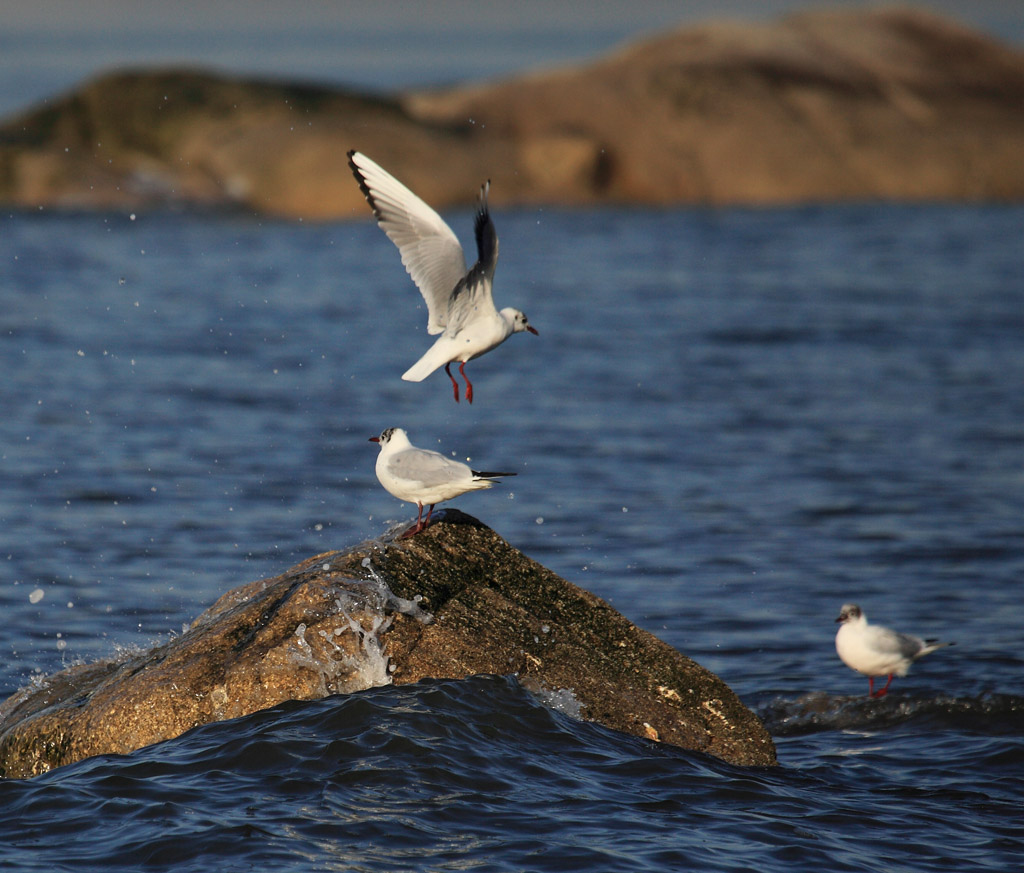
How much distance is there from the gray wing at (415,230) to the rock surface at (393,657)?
1.47m

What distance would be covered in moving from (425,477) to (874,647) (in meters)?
3.34

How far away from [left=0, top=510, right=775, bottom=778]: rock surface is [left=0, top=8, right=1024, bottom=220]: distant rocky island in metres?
26.9

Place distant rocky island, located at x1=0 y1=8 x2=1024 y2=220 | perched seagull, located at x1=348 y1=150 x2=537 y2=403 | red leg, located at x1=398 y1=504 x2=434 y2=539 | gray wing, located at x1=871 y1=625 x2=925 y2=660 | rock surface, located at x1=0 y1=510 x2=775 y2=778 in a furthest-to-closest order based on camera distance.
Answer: distant rocky island, located at x1=0 y1=8 x2=1024 y2=220, gray wing, located at x1=871 y1=625 x2=925 y2=660, perched seagull, located at x1=348 y1=150 x2=537 y2=403, red leg, located at x1=398 y1=504 x2=434 y2=539, rock surface, located at x1=0 y1=510 x2=775 y2=778

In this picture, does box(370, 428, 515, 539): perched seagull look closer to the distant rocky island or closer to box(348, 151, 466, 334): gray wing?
box(348, 151, 466, 334): gray wing

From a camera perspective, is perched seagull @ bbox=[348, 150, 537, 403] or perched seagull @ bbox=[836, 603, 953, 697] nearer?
perched seagull @ bbox=[348, 150, 537, 403]

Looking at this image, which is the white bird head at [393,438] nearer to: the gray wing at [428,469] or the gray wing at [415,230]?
the gray wing at [428,469]

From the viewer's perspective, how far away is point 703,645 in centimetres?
916

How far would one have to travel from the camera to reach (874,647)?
8.12 metres

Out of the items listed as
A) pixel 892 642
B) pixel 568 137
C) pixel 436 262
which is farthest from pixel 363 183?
pixel 568 137

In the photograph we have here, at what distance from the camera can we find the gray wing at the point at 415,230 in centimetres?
736

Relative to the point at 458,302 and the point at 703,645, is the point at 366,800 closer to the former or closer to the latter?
the point at 458,302

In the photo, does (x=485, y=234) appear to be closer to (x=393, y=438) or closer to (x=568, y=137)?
(x=393, y=438)

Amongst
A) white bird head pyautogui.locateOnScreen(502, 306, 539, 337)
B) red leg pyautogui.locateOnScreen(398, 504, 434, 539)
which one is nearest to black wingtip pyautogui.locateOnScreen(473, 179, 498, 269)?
white bird head pyautogui.locateOnScreen(502, 306, 539, 337)

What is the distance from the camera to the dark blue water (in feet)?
17.9
